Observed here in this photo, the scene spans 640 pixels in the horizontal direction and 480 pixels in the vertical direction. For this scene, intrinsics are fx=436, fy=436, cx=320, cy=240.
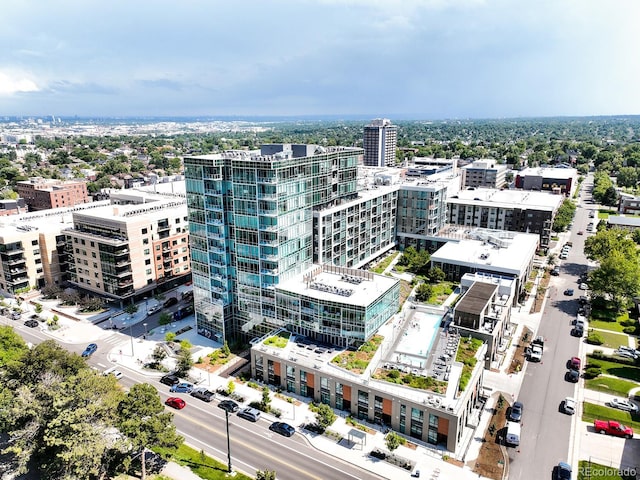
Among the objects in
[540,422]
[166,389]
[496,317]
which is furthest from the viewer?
[496,317]

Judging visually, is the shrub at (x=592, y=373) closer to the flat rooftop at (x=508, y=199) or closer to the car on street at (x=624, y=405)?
the car on street at (x=624, y=405)

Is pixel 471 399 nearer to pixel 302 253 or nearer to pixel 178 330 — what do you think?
pixel 302 253

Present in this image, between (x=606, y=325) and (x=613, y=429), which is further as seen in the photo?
(x=606, y=325)

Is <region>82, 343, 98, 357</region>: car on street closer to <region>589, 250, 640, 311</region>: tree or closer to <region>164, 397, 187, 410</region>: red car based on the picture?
<region>164, 397, 187, 410</region>: red car

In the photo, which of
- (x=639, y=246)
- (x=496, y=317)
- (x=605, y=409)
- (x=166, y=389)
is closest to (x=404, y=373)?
(x=496, y=317)

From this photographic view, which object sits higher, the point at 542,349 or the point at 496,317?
the point at 496,317

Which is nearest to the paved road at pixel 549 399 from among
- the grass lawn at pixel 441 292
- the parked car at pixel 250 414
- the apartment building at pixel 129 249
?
the grass lawn at pixel 441 292

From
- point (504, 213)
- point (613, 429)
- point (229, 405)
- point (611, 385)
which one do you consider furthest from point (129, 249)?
point (504, 213)

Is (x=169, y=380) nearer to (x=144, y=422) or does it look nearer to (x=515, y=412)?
(x=144, y=422)
